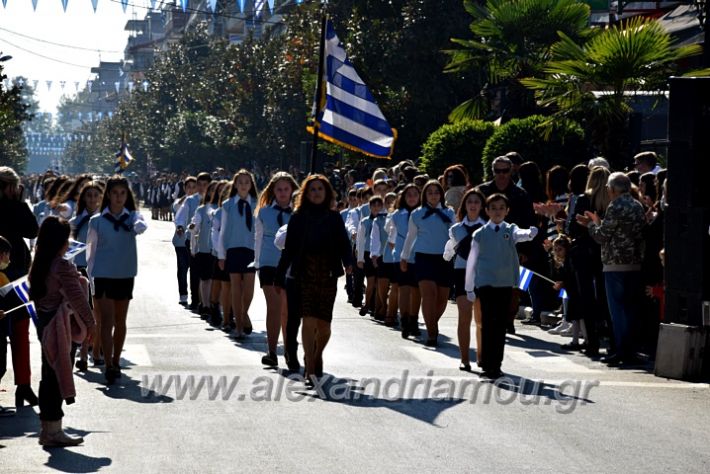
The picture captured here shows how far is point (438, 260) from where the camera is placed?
15734mm

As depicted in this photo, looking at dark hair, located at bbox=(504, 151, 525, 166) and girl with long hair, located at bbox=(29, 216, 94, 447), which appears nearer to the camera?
girl with long hair, located at bbox=(29, 216, 94, 447)

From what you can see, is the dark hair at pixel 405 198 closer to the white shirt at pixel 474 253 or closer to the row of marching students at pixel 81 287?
the row of marching students at pixel 81 287

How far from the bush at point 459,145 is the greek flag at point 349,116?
5.76m

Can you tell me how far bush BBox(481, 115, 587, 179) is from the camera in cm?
2302

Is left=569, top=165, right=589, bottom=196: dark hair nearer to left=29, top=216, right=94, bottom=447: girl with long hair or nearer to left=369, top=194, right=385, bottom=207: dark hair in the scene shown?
left=369, top=194, right=385, bottom=207: dark hair

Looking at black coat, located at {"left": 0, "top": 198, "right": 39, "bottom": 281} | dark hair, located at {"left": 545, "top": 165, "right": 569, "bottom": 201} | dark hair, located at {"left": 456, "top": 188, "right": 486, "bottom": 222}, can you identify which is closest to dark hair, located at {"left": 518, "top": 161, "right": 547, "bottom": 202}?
dark hair, located at {"left": 545, "top": 165, "right": 569, "bottom": 201}

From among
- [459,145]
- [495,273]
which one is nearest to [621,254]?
[495,273]

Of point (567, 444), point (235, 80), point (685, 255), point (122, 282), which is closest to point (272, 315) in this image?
point (122, 282)

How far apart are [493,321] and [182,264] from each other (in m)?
8.70

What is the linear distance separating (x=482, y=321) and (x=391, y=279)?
5.40 m

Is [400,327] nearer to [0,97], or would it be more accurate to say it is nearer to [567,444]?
[567,444]

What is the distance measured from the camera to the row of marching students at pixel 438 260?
13.0 metres

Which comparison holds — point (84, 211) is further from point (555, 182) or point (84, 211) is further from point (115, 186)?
point (555, 182)

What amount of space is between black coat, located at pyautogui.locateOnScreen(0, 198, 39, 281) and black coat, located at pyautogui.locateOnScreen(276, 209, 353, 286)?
6.81ft
